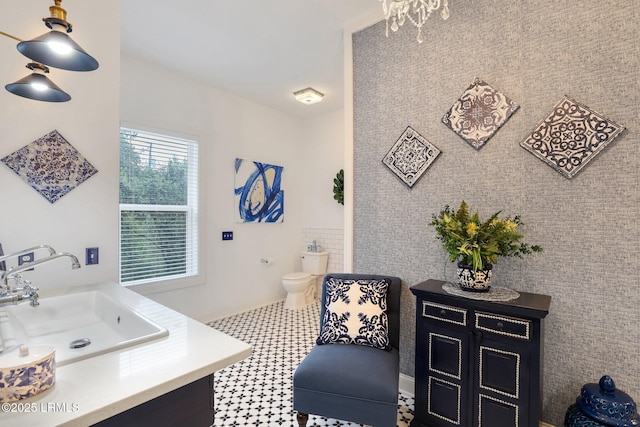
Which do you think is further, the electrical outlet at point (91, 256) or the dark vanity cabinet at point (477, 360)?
the electrical outlet at point (91, 256)

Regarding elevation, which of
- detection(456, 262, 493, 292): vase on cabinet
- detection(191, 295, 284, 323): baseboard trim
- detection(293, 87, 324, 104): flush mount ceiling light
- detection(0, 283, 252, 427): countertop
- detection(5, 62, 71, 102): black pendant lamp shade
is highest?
detection(293, 87, 324, 104): flush mount ceiling light

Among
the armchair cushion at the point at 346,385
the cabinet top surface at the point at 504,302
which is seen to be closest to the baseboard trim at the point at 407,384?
the armchair cushion at the point at 346,385

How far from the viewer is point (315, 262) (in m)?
4.38

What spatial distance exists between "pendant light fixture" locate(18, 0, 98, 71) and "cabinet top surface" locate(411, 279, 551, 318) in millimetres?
1971

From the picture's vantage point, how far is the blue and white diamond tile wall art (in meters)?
1.78

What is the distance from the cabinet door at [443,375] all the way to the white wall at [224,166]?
2669 mm

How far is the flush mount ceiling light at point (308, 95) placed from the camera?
12.1ft

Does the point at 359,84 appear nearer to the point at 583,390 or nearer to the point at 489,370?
the point at 489,370

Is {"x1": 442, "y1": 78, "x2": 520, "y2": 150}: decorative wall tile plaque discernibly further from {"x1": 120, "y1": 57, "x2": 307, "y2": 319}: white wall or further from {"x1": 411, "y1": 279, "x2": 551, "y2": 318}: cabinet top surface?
{"x1": 120, "y1": 57, "x2": 307, "y2": 319}: white wall

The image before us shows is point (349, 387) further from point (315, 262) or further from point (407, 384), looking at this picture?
point (315, 262)

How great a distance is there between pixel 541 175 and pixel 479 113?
0.53 meters

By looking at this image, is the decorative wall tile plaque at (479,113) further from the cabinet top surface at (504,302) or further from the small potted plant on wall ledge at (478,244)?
the cabinet top surface at (504,302)

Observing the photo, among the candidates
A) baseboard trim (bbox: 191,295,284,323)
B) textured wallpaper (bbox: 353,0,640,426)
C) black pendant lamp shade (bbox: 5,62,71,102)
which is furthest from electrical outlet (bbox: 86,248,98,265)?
textured wallpaper (bbox: 353,0,640,426)

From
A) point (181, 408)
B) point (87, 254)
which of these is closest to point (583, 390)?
point (181, 408)
